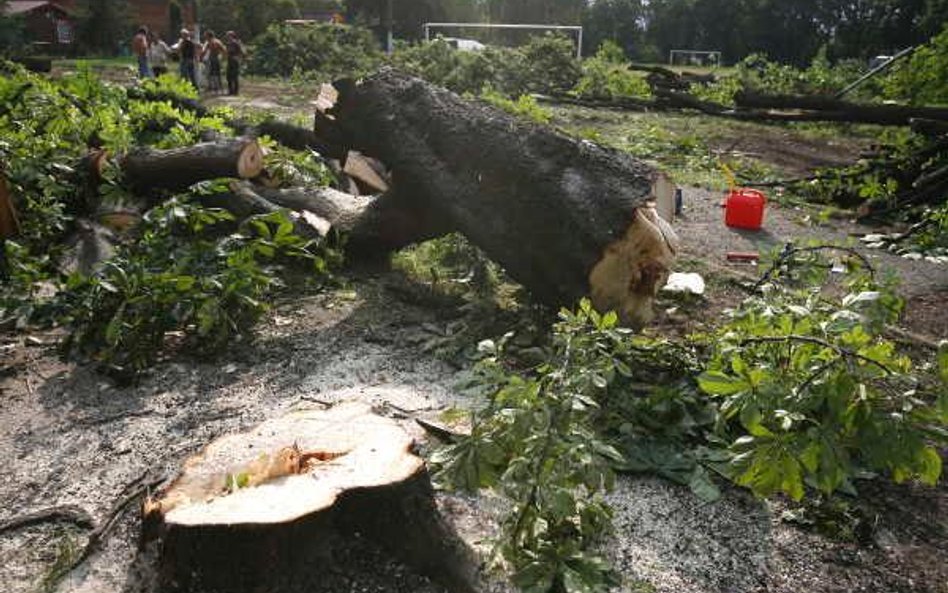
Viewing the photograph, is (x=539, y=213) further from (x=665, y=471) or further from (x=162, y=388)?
(x=162, y=388)

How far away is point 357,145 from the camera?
16.9 feet

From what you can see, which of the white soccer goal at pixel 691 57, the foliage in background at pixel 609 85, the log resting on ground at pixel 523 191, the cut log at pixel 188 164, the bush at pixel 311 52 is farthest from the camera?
the white soccer goal at pixel 691 57

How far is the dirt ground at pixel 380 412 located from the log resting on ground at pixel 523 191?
660 mm

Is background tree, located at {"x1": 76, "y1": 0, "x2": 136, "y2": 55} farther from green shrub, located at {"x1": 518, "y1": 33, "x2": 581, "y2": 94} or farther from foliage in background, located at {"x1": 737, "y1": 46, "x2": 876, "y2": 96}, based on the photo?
foliage in background, located at {"x1": 737, "y1": 46, "x2": 876, "y2": 96}

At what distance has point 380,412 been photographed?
10.3ft

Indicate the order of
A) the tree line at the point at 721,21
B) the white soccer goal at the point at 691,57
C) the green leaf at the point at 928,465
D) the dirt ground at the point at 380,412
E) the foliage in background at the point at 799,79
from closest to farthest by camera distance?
1. the green leaf at the point at 928,465
2. the dirt ground at the point at 380,412
3. the foliage in background at the point at 799,79
4. the tree line at the point at 721,21
5. the white soccer goal at the point at 691,57

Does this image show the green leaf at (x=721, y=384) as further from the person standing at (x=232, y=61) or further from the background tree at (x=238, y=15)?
the background tree at (x=238, y=15)

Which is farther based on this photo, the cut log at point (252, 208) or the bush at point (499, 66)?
the bush at point (499, 66)

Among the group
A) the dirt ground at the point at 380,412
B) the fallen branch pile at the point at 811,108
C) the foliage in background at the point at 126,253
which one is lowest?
the dirt ground at the point at 380,412

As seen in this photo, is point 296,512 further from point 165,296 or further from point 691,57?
point 691,57

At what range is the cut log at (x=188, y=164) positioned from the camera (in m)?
5.52

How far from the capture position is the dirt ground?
2428mm

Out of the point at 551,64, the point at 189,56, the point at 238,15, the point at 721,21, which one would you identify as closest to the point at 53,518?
the point at 189,56

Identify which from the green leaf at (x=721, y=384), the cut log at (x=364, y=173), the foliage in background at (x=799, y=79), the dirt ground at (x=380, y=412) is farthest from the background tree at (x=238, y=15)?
the green leaf at (x=721, y=384)
